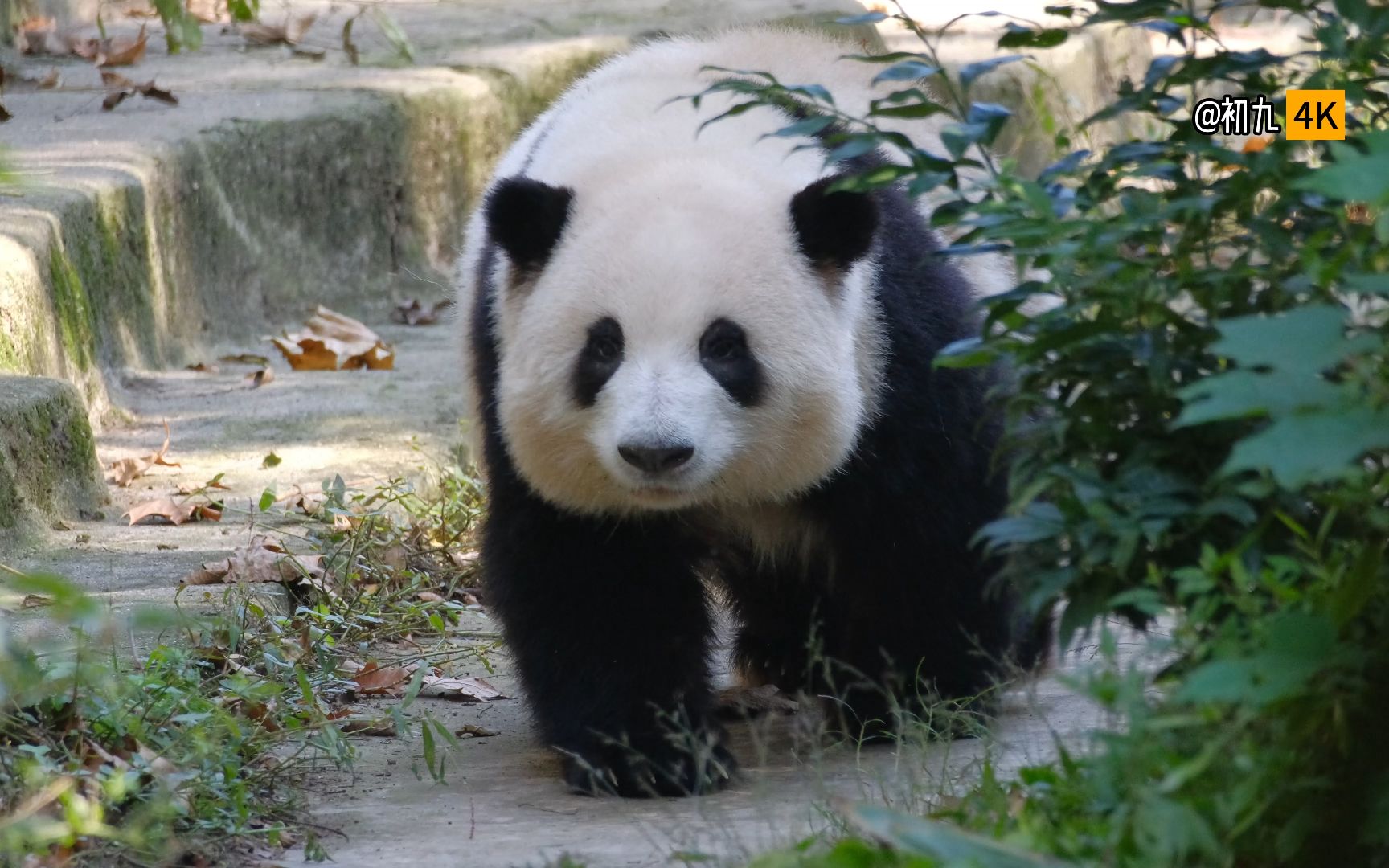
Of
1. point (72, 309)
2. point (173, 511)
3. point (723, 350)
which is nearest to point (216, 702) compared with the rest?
point (723, 350)

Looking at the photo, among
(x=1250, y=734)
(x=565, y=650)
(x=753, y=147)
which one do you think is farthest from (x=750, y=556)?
(x=1250, y=734)

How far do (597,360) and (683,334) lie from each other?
23 cm

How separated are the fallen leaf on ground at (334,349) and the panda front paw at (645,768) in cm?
465

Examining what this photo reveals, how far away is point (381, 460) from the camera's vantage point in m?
7.12

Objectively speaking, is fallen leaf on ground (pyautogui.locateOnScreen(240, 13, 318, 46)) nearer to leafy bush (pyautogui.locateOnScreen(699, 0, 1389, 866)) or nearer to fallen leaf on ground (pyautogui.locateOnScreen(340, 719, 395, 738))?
fallen leaf on ground (pyautogui.locateOnScreen(340, 719, 395, 738))

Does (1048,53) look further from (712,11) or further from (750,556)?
(750,556)

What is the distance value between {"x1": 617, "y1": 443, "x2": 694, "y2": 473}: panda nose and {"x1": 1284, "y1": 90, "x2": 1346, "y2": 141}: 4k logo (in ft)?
4.93

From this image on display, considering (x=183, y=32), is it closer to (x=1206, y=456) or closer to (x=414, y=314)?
(x=414, y=314)

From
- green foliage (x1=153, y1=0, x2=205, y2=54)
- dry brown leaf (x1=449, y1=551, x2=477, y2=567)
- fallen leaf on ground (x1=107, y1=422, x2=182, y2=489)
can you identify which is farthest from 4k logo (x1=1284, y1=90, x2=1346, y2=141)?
green foliage (x1=153, y1=0, x2=205, y2=54)

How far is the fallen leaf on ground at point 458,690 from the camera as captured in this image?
213 inches

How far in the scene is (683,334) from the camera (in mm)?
4172

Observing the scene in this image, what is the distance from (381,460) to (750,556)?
7.87 feet

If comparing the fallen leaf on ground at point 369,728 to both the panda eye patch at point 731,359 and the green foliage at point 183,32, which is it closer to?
the panda eye patch at point 731,359

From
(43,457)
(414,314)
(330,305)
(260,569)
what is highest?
(43,457)
